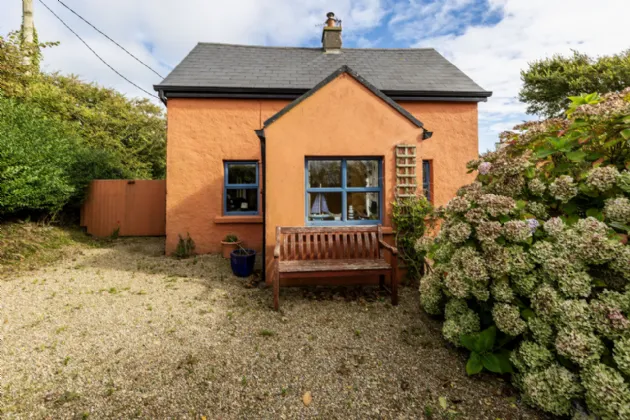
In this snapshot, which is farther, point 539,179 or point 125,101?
point 125,101

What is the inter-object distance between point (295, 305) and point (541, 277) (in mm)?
3175

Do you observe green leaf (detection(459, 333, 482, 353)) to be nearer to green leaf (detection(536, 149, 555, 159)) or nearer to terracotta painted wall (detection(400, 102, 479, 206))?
green leaf (detection(536, 149, 555, 159))

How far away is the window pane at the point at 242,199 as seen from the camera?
7602mm

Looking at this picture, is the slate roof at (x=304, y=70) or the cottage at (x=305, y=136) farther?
the slate roof at (x=304, y=70)

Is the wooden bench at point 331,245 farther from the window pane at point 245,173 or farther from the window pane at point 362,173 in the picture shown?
the window pane at point 245,173

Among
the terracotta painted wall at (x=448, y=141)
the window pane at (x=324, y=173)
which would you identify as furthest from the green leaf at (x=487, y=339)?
the terracotta painted wall at (x=448, y=141)

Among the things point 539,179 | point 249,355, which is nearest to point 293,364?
point 249,355

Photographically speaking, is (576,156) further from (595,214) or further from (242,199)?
(242,199)

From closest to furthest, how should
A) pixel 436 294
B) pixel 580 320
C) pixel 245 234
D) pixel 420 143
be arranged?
1. pixel 580 320
2. pixel 436 294
3. pixel 420 143
4. pixel 245 234

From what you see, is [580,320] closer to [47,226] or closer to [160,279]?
[160,279]

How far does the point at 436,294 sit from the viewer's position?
355 centimetres

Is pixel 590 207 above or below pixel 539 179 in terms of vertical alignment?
below

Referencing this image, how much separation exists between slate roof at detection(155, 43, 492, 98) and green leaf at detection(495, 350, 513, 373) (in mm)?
6906

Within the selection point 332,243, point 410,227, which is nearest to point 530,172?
point 410,227
